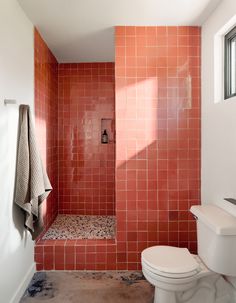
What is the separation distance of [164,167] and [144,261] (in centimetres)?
94

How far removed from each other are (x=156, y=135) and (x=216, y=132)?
22.1 inches

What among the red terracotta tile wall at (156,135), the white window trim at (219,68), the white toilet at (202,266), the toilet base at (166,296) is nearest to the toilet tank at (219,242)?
the white toilet at (202,266)

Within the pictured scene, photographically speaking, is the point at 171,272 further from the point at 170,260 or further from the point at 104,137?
the point at 104,137

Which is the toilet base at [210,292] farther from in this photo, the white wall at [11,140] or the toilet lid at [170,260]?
the white wall at [11,140]

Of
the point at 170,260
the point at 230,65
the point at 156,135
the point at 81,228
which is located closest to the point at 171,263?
the point at 170,260

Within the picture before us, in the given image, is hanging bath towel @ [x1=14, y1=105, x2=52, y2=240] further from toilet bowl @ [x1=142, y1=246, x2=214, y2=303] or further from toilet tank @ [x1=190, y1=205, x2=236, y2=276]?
toilet tank @ [x1=190, y1=205, x2=236, y2=276]

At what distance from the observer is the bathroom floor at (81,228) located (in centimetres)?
A: 270

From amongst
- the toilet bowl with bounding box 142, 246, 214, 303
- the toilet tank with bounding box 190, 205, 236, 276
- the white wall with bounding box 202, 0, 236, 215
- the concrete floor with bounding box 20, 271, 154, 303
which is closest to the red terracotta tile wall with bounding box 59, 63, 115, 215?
the concrete floor with bounding box 20, 271, 154, 303

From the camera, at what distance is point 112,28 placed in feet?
8.26

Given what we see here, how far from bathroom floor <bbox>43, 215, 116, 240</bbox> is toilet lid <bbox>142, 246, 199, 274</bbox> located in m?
0.76

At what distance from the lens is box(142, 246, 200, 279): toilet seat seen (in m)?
1.77

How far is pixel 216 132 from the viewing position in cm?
220

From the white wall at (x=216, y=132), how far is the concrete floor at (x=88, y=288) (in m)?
0.96

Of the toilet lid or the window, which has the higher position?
the window
